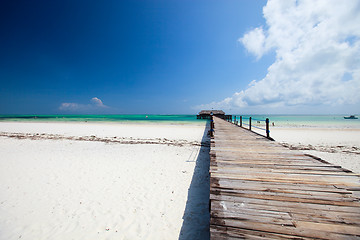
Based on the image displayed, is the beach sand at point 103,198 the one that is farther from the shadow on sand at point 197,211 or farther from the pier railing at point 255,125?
the pier railing at point 255,125

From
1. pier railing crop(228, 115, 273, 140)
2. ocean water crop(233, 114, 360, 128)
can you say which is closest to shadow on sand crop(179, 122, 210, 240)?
pier railing crop(228, 115, 273, 140)

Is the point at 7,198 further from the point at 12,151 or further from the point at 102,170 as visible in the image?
the point at 12,151

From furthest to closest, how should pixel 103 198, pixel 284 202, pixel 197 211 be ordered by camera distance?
1. pixel 103 198
2. pixel 197 211
3. pixel 284 202

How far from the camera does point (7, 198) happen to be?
3949mm

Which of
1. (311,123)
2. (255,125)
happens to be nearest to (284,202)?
(255,125)

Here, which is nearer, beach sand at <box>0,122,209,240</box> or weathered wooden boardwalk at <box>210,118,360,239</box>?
weathered wooden boardwalk at <box>210,118,360,239</box>

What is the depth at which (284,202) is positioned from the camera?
2.30 metres

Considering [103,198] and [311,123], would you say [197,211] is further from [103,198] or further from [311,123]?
[311,123]

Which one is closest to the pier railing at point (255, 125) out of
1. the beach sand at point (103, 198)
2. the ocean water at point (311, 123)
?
the ocean water at point (311, 123)

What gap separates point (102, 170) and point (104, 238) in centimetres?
351

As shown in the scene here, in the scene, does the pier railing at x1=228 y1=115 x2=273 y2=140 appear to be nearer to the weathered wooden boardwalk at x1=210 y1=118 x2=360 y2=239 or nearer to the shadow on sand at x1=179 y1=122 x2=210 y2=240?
the weathered wooden boardwalk at x1=210 y1=118 x2=360 y2=239

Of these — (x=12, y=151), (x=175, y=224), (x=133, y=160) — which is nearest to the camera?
(x=175, y=224)

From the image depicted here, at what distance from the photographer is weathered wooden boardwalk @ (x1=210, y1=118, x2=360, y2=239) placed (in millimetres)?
1785

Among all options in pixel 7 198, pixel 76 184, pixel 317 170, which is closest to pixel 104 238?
pixel 76 184
